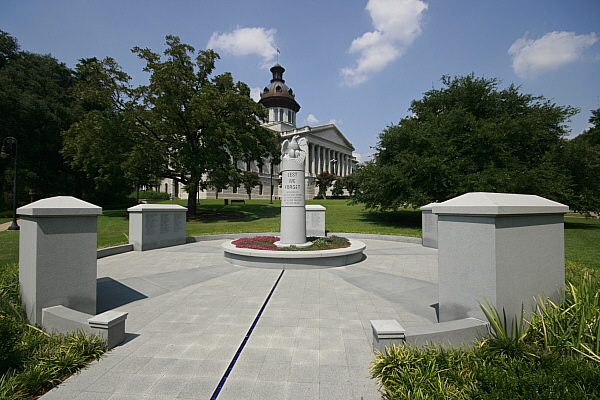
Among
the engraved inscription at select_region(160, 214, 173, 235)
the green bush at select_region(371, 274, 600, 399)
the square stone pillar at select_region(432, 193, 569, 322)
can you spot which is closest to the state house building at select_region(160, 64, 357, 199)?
the engraved inscription at select_region(160, 214, 173, 235)

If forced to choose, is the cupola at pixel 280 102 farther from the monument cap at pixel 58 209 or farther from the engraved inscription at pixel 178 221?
the monument cap at pixel 58 209

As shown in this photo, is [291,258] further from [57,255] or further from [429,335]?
[57,255]

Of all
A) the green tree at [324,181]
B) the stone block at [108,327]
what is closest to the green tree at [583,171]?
the stone block at [108,327]

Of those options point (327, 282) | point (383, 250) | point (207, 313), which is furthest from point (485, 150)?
point (207, 313)

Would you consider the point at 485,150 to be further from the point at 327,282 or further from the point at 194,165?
the point at 194,165

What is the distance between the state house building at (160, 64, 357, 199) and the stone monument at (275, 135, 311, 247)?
2521 inches

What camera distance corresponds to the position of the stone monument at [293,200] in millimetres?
10164

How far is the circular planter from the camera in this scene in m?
8.55

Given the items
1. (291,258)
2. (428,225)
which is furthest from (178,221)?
(428,225)

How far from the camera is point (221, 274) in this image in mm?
7938

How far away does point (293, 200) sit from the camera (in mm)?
10148

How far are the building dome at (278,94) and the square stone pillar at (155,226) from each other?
83.0 m

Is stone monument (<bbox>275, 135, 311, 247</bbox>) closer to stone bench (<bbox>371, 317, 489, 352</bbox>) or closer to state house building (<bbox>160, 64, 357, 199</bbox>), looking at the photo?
stone bench (<bbox>371, 317, 489, 352</bbox>)

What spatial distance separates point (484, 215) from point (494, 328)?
143 cm
